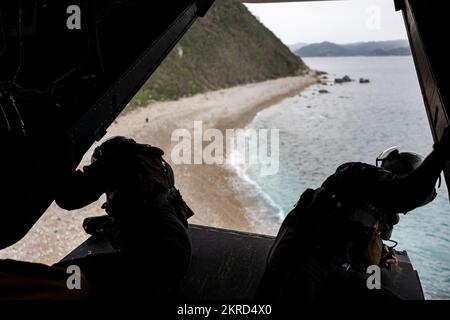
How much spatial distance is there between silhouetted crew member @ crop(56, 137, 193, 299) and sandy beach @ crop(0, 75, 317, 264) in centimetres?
643

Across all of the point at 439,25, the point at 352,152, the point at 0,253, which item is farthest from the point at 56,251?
the point at 352,152

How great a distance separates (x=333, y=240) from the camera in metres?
2.55

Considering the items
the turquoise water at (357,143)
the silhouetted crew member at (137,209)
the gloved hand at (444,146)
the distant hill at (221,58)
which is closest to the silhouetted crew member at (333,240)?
the gloved hand at (444,146)

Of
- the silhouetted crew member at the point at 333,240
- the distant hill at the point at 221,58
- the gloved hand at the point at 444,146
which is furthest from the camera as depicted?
the distant hill at the point at 221,58

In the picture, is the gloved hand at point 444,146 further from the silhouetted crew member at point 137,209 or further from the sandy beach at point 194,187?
the sandy beach at point 194,187

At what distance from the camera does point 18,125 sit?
2.50 metres

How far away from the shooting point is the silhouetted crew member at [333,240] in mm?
2441

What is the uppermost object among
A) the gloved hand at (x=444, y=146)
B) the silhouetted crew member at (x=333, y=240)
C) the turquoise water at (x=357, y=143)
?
the gloved hand at (x=444, y=146)

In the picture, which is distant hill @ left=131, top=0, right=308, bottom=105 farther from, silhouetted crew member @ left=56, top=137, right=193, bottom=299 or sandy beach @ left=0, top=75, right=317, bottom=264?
silhouetted crew member @ left=56, top=137, right=193, bottom=299

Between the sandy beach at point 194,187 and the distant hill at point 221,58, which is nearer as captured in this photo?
the sandy beach at point 194,187

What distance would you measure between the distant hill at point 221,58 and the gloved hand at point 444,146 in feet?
83.7

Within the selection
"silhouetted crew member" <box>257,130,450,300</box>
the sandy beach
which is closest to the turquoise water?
the sandy beach

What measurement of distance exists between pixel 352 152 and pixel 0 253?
1653cm

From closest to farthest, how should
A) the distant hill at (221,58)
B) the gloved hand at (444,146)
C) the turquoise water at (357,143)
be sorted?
the gloved hand at (444,146) < the turquoise water at (357,143) < the distant hill at (221,58)
